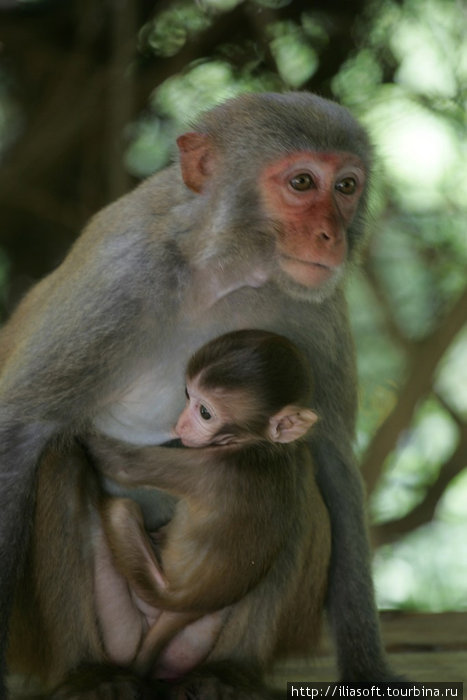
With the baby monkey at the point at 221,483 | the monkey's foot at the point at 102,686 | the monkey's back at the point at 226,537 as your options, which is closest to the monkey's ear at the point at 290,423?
the baby monkey at the point at 221,483

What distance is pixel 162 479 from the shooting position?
10.9 feet

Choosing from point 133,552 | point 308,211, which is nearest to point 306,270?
point 308,211

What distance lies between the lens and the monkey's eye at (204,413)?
3.35 m

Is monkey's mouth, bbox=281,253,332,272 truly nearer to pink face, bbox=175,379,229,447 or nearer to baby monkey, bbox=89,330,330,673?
baby monkey, bbox=89,330,330,673

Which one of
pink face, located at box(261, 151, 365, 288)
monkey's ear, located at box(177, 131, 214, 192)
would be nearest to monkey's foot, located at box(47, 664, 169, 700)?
pink face, located at box(261, 151, 365, 288)

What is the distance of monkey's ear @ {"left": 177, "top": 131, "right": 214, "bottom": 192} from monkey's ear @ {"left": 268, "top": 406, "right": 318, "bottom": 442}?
2.41ft

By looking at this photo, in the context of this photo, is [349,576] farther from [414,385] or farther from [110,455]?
[414,385]

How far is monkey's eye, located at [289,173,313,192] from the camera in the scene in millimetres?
3301

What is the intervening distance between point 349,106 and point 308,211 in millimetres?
3159

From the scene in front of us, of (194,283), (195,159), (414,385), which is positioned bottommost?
(414,385)

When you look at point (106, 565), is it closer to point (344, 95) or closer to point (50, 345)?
point (50, 345)

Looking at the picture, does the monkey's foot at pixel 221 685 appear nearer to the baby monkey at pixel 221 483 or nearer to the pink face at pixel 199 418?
the baby monkey at pixel 221 483

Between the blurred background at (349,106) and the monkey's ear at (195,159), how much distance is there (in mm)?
2887

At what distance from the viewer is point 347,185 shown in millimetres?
3439
